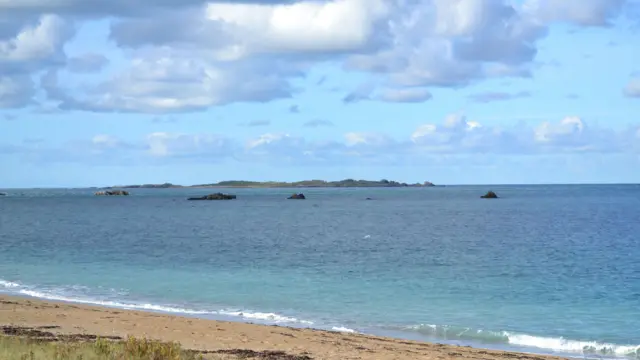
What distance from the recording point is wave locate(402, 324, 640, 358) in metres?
23.0

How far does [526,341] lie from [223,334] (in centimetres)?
1014

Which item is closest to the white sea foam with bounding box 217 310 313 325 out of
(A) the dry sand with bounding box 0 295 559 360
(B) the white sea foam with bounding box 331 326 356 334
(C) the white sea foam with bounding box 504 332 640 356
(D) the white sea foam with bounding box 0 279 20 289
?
(B) the white sea foam with bounding box 331 326 356 334

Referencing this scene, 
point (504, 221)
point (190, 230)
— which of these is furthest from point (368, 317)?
point (504, 221)

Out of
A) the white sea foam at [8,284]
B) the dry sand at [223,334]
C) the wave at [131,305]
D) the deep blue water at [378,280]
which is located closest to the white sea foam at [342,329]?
the deep blue water at [378,280]

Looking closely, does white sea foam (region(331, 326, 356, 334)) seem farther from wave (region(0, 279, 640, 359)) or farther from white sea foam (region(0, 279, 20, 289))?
white sea foam (region(0, 279, 20, 289))

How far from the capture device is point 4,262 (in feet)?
162

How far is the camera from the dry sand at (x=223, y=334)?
20109 mm

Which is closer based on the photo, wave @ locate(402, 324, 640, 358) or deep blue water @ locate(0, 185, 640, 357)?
wave @ locate(402, 324, 640, 358)

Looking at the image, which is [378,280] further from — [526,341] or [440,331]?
[526,341]

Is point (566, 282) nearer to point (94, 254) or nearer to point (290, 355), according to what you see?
point (290, 355)

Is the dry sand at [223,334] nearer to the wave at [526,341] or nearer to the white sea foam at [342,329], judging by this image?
the white sea foam at [342,329]

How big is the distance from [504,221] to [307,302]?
226ft

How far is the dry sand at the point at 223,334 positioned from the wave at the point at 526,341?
8.30ft

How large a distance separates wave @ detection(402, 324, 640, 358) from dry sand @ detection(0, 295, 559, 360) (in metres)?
2.53
